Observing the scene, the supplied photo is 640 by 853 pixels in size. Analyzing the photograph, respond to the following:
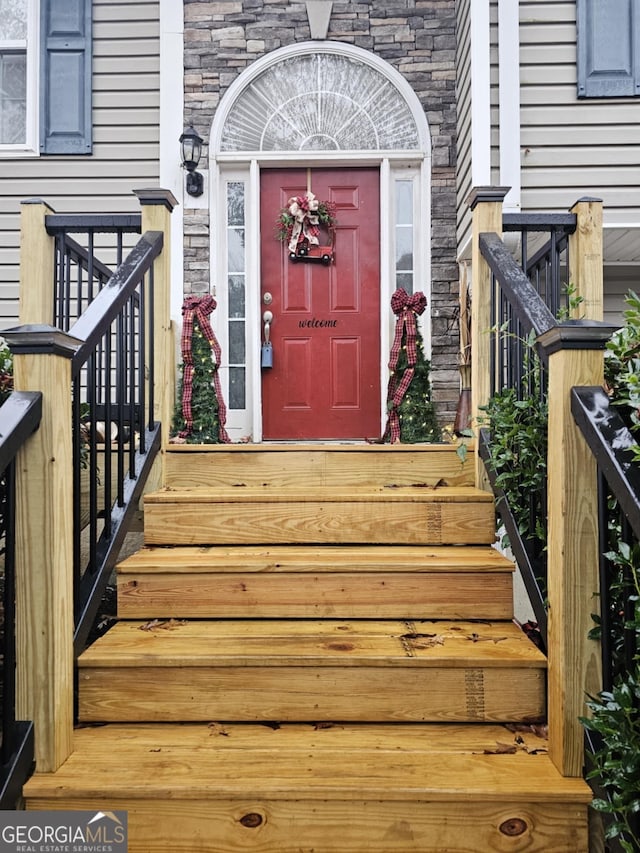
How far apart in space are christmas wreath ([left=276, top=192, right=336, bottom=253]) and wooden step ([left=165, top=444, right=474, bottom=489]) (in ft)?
6.77

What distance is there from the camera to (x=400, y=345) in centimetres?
356

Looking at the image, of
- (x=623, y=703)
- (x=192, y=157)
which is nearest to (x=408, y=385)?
(x=192, y=157)

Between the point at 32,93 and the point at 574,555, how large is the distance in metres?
4.31

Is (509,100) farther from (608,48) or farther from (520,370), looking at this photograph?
(520,370)

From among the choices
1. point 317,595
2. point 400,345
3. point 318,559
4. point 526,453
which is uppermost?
point 400,345

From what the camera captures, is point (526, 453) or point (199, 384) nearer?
point (526, 453)

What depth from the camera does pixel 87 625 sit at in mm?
1746

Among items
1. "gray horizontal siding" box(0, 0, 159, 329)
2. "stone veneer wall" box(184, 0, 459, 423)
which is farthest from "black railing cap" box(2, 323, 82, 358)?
"gray horizontal siding" box(0, 0, 159, 329)

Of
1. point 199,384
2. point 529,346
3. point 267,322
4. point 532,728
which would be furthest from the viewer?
point 267,322

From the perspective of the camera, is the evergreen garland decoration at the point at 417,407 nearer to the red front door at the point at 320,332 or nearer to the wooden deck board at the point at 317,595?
the red front door at the point at 320,332

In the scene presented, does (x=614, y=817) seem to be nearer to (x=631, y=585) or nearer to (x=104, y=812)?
(x=631, y=585)

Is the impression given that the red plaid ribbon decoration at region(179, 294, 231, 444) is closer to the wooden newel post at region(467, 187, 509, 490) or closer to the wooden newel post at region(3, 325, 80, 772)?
the wooden newel post at region(467, 187, 509, 490)

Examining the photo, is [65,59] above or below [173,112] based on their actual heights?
above

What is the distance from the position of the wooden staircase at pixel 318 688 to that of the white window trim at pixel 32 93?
9.48ft
